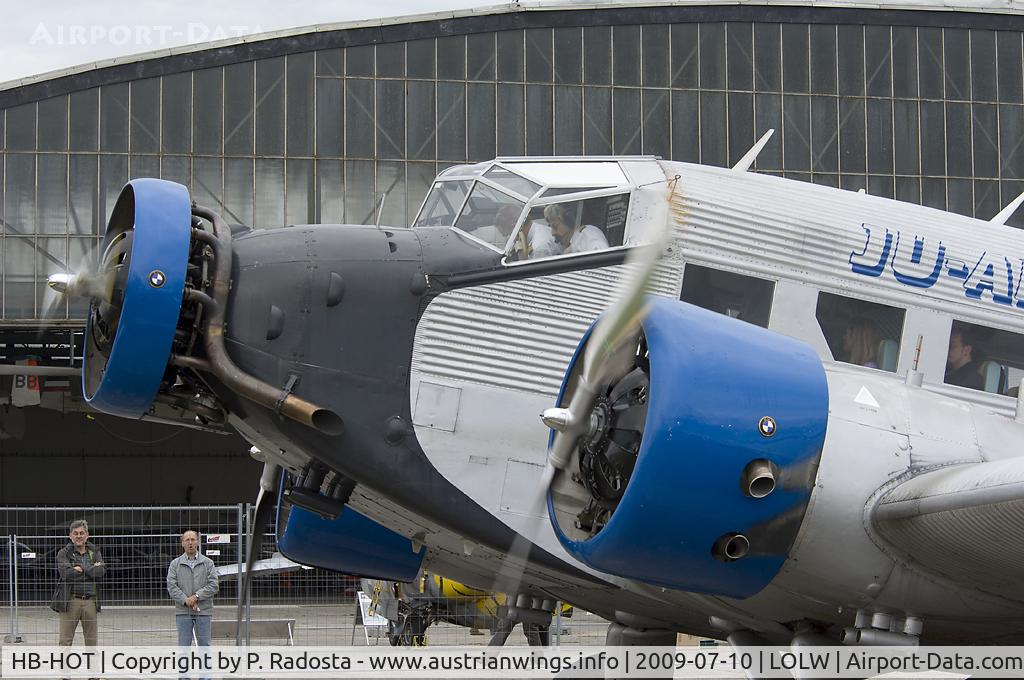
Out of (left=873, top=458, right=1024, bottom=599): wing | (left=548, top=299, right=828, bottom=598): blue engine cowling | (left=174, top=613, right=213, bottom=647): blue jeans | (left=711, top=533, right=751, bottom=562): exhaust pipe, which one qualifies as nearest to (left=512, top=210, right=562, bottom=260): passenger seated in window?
(left=548, top=299, right=828, bottom=598): blue engine cowling

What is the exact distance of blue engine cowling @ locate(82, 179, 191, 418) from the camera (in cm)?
832

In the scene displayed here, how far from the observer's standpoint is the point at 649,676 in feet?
34.7

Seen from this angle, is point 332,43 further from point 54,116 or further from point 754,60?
point 754,60

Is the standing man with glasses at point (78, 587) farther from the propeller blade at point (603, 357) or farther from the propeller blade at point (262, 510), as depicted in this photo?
the propeller blade at point (603, 357)

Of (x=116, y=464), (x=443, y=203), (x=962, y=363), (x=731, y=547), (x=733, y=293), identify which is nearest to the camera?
(x=731, y=547)

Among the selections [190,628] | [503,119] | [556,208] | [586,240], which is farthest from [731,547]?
[503,119]

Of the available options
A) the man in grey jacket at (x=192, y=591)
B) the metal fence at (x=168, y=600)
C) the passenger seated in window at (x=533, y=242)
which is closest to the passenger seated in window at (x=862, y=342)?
the passenger seated in window at (x=533, y=242)

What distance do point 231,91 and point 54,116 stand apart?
4.32m

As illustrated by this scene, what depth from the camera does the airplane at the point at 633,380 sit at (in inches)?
295

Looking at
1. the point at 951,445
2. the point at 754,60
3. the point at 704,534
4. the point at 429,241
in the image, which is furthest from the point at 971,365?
the point at 754,60

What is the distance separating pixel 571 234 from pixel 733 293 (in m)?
1.24

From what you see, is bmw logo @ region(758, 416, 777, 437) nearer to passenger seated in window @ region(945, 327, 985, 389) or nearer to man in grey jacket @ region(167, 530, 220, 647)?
passenger seated in window @ region(945, 327, 985, 389)

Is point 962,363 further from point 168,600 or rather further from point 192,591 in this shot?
point 168,600

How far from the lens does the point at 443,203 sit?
1020cm
